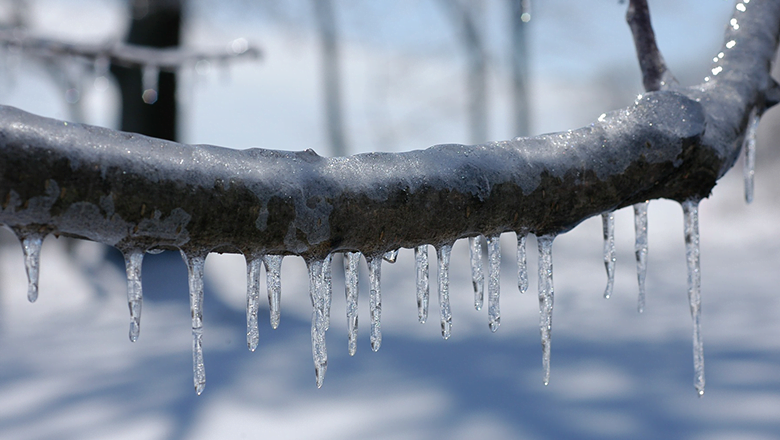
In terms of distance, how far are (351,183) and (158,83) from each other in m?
13.0

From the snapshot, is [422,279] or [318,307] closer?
[318,307]

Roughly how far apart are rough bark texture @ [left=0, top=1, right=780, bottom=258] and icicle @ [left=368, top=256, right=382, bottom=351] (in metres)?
0.17

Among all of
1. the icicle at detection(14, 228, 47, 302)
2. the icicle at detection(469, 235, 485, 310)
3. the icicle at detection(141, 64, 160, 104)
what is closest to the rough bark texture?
the icicle at detection(14, 228, 47, 302)

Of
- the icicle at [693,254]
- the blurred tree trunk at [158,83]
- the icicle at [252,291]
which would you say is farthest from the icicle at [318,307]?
the blurred tree trunk at [158,83]

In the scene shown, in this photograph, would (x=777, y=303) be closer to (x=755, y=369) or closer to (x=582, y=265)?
(x=755, y=369)

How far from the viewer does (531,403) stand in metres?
4.74

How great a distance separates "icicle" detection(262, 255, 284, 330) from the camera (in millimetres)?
1376

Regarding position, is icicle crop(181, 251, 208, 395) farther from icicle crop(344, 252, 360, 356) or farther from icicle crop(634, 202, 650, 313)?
icicle crop(634, 202, 650, 313)

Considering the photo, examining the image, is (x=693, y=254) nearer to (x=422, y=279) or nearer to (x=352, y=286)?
(x=422, y=279)

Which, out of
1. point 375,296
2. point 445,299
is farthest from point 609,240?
point 375,296

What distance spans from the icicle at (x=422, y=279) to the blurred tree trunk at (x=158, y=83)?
1167 centimetres

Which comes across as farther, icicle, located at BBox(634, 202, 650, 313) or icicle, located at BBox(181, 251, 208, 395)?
icicle, located at BBox(634, 202, 650, 313)

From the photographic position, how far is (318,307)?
5.03ft

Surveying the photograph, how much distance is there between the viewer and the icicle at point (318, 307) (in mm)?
1292
